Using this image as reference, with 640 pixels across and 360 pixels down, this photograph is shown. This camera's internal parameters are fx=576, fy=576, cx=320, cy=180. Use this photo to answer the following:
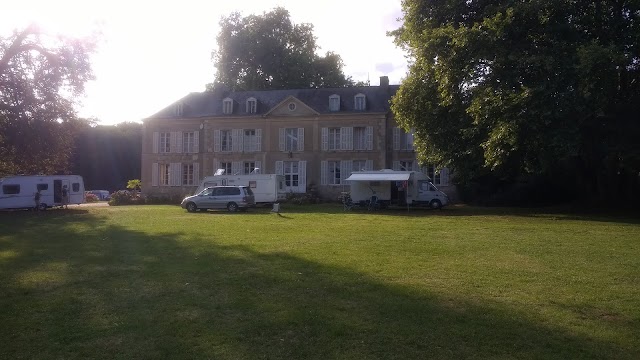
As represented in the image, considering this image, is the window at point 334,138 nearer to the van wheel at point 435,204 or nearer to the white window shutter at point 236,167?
the white window shutter at point 236,167

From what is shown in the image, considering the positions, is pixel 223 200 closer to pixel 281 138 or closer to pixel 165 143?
pixel 281 138

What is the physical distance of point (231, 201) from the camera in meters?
32.1

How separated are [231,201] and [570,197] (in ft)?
74.1

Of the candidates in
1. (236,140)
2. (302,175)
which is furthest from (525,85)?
(236,140)

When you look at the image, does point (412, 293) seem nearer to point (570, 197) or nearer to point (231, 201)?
point (231, 201)

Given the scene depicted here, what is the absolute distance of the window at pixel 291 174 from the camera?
46.4 m

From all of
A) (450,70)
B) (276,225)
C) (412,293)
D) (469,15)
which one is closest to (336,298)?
(412,293)

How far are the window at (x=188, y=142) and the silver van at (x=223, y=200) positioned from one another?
16.4m

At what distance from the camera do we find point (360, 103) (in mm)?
45594

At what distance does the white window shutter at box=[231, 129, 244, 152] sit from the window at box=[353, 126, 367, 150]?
30.8 ft

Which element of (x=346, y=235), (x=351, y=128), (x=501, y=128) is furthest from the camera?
(x=351, y=128)

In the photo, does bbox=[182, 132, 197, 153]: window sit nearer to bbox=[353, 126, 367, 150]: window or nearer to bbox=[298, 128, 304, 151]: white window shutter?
bbox=[298, 128, 304, 151]: white window shutter

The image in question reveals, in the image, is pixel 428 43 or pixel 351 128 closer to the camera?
pixel 428 43

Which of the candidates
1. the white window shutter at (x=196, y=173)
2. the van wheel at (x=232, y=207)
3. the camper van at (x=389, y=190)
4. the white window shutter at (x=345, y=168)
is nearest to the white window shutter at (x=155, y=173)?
the white window shutter at (x=196, y=173)
